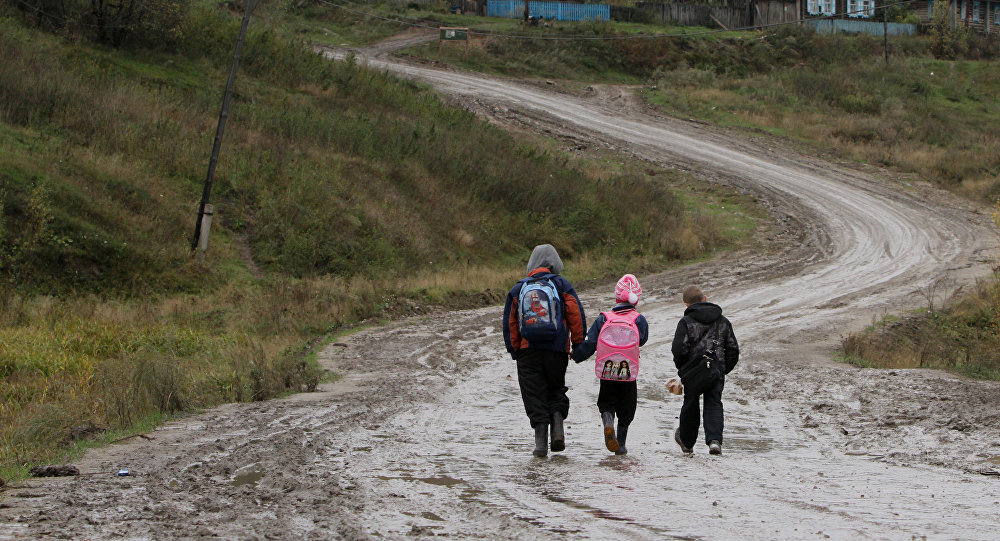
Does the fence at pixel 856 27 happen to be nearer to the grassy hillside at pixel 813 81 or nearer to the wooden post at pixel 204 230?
the grassy hillside at pixel 813 81

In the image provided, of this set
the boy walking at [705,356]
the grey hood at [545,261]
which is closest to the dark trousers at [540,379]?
the grey hood at [545,261]

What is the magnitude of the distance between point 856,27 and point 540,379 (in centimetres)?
7477

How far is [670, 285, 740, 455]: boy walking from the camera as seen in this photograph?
877 cm

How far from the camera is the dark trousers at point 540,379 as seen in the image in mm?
8453

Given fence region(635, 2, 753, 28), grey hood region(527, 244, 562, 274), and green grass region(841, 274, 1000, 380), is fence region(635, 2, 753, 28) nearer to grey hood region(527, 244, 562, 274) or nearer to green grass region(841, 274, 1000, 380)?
green grass region(841, 274, 1000, 380)

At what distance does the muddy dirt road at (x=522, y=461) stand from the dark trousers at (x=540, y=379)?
439mm

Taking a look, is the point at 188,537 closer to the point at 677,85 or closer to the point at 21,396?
the point at 21,396

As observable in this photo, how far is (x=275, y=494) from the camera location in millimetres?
6598

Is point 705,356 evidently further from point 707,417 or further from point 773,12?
point 773,12

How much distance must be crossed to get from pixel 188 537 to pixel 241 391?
6.12 metres

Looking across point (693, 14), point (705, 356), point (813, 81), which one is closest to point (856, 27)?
point (693, 14)

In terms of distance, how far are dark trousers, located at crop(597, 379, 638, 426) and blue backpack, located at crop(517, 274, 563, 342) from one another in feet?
2.72

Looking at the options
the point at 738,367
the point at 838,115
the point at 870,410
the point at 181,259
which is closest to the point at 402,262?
the point at 181,259

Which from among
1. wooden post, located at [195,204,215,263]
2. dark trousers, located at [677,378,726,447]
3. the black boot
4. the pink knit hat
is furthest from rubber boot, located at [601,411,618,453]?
wooden post, located at [195,204,215,263]
